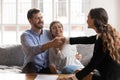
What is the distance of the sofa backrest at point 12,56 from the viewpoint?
3.77m

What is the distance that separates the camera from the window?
426 cm

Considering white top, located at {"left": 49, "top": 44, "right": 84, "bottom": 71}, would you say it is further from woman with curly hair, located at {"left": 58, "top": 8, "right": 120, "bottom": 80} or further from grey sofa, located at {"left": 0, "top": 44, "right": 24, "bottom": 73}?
grey sofa, located at {"left": 0, "top": 44, "right": 24, "bottom": 73}

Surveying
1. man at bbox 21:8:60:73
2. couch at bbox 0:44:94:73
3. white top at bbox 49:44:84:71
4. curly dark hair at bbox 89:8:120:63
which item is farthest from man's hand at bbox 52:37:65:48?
couch at bbox 0:44:94:73

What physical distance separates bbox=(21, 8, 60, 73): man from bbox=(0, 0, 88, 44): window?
1.59m


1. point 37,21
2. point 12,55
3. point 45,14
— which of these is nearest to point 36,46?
point 37,21

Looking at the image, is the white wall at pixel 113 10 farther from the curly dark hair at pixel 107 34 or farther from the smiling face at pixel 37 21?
the curly dark hair at pixel 107 34

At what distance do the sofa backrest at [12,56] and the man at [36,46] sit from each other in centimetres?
118

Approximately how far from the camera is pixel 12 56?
379cm

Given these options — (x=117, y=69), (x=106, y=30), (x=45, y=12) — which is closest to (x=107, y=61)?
(x=117, y=69)

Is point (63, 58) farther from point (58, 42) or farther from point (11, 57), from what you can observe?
point (11, 57)

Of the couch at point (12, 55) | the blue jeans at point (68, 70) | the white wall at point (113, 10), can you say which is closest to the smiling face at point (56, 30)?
the blue jeans at point (68, 70)

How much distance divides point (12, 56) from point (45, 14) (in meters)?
1.03

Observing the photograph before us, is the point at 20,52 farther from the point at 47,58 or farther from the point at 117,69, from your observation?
the point at 117,69

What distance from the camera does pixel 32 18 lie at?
271 centimetres
